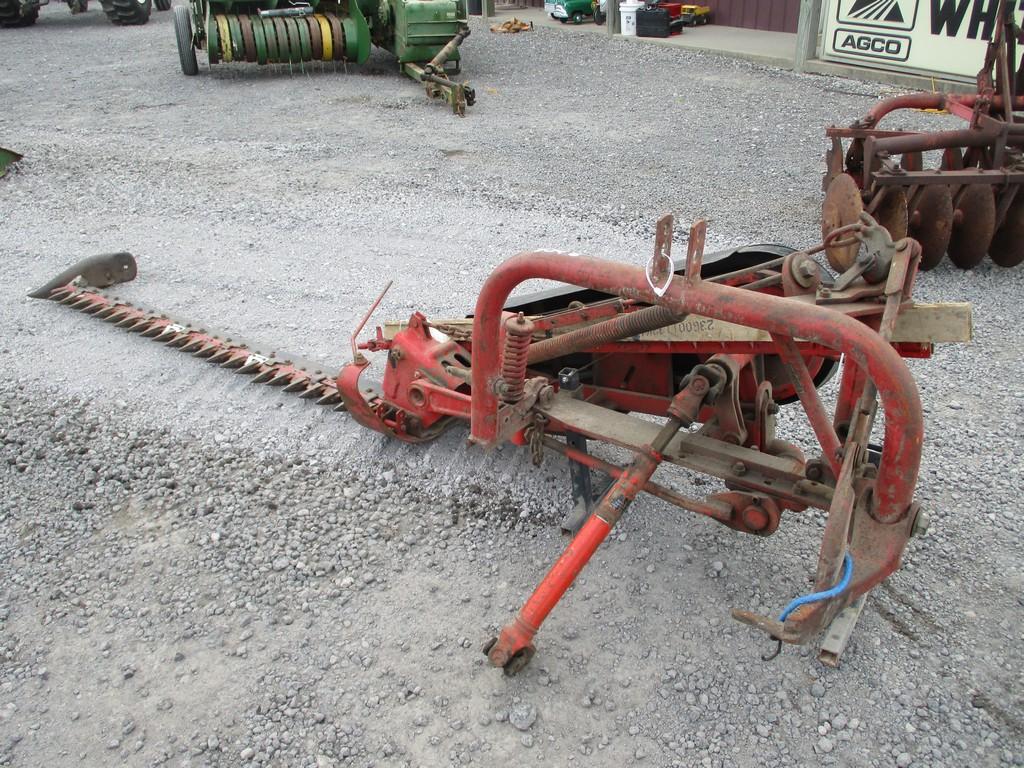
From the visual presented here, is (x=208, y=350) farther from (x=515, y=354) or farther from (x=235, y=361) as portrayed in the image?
(x=515, y=354)

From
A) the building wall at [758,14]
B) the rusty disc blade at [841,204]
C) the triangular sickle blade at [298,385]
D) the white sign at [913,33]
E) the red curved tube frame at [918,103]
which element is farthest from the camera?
the building wall at [758,14]

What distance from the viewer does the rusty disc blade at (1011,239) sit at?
5023 mm

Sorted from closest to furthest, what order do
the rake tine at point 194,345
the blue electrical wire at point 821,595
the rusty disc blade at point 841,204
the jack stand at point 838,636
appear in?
the blue electrical wire at point 821,595, the jack stand at point 838,636, the rake tine at point 194,345, the rusty disc blade at point 841,204

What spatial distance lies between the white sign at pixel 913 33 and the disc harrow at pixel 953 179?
3.96m

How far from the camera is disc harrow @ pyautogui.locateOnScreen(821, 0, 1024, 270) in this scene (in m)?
4.77

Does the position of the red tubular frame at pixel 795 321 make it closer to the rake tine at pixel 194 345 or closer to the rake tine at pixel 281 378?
the rake tine at pixel 281 378

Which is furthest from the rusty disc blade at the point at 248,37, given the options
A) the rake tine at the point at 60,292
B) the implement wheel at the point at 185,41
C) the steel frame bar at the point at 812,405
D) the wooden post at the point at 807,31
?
the steel frame bar at the point at 812,405

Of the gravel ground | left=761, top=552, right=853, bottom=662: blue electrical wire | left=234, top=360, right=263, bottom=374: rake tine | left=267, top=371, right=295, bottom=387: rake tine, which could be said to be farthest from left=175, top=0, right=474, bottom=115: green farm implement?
left=761, top=552, right=853, bottom=662: blue electrical wire

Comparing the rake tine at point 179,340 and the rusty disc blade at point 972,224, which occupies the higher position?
the rusty disc blade at point 972,224

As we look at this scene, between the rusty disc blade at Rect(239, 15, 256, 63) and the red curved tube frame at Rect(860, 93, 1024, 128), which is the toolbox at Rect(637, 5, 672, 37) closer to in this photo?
the rusty disc blade at Rect(239, 15, 256, 63)

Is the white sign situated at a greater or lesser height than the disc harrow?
greater

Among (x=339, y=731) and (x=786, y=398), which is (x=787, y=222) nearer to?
(x=786, y=398)

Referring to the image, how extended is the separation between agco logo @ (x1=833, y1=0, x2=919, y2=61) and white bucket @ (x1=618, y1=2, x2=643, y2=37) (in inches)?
142

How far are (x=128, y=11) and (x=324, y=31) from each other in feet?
23.9
